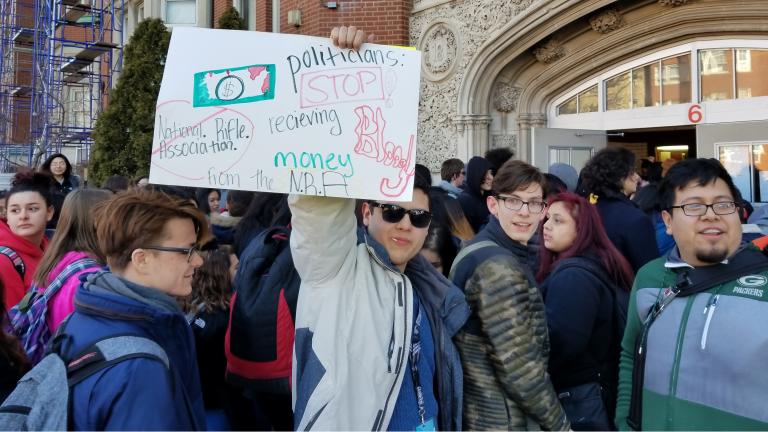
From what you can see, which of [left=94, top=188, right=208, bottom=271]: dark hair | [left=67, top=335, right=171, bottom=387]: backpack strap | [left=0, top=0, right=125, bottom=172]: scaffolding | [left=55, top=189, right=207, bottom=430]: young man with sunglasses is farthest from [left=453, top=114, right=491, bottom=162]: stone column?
[left=0, top=0, right=125, bottom=172]: scaffolding

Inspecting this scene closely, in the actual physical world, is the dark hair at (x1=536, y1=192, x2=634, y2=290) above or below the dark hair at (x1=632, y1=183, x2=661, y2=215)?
below

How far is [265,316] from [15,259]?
6.01 feet

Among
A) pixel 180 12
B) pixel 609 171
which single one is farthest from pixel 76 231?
pixel 180 12

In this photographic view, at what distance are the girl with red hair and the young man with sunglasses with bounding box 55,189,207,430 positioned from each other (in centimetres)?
169

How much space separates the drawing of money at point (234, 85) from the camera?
6.92ft

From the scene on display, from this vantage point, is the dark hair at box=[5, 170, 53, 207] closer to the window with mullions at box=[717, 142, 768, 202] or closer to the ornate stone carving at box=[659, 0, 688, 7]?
the ornate stone carving at box=[659, 0, 688, 7]

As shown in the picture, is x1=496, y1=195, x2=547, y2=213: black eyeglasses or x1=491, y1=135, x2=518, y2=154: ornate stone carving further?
x1=491, y1=135, x2=518, y2=154: ornate stone carving

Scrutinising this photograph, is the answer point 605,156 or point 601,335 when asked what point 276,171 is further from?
point 605,156

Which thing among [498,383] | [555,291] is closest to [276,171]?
[498,383]

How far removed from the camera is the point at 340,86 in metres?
2.12

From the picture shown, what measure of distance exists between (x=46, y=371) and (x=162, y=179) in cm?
73

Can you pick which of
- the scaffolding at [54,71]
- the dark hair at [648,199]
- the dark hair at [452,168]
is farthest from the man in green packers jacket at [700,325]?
the scaffolding at [54,71]

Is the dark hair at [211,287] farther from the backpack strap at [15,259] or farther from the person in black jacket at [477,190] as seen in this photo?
the person in black jacket at [477,190]

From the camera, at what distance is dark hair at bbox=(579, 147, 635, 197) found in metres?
4.04
